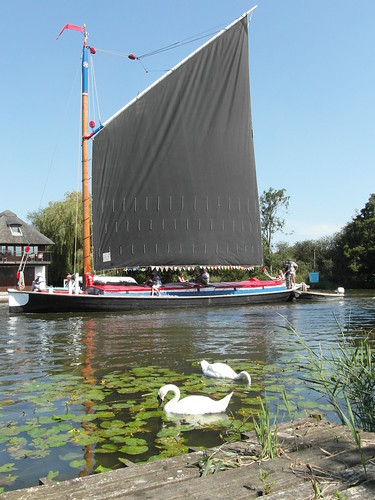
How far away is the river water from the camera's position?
4.11m

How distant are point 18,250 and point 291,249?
3306 cm

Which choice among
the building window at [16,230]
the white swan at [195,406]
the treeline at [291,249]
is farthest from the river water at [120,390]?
the building window at [16,230]

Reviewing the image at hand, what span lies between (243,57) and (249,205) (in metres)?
7.30

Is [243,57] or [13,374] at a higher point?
[243,57]

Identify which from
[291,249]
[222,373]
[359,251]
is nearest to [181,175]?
[222,373]

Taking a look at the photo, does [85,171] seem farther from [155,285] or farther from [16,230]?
[16,230]

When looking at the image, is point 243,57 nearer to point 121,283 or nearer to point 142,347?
point 121,283

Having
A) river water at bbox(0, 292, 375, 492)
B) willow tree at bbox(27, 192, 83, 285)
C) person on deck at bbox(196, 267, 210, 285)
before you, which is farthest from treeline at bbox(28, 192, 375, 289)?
river water at bbox(0, 292, 375, 492)

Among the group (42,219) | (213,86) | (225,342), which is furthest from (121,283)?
(42,219)

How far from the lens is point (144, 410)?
5.26 m

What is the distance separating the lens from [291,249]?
61.4 m

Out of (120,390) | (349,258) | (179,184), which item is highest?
(179,184)

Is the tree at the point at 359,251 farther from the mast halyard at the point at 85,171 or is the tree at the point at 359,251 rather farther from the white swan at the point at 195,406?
the white swan at the point at 195,406

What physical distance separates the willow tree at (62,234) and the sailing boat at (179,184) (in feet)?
63.9
